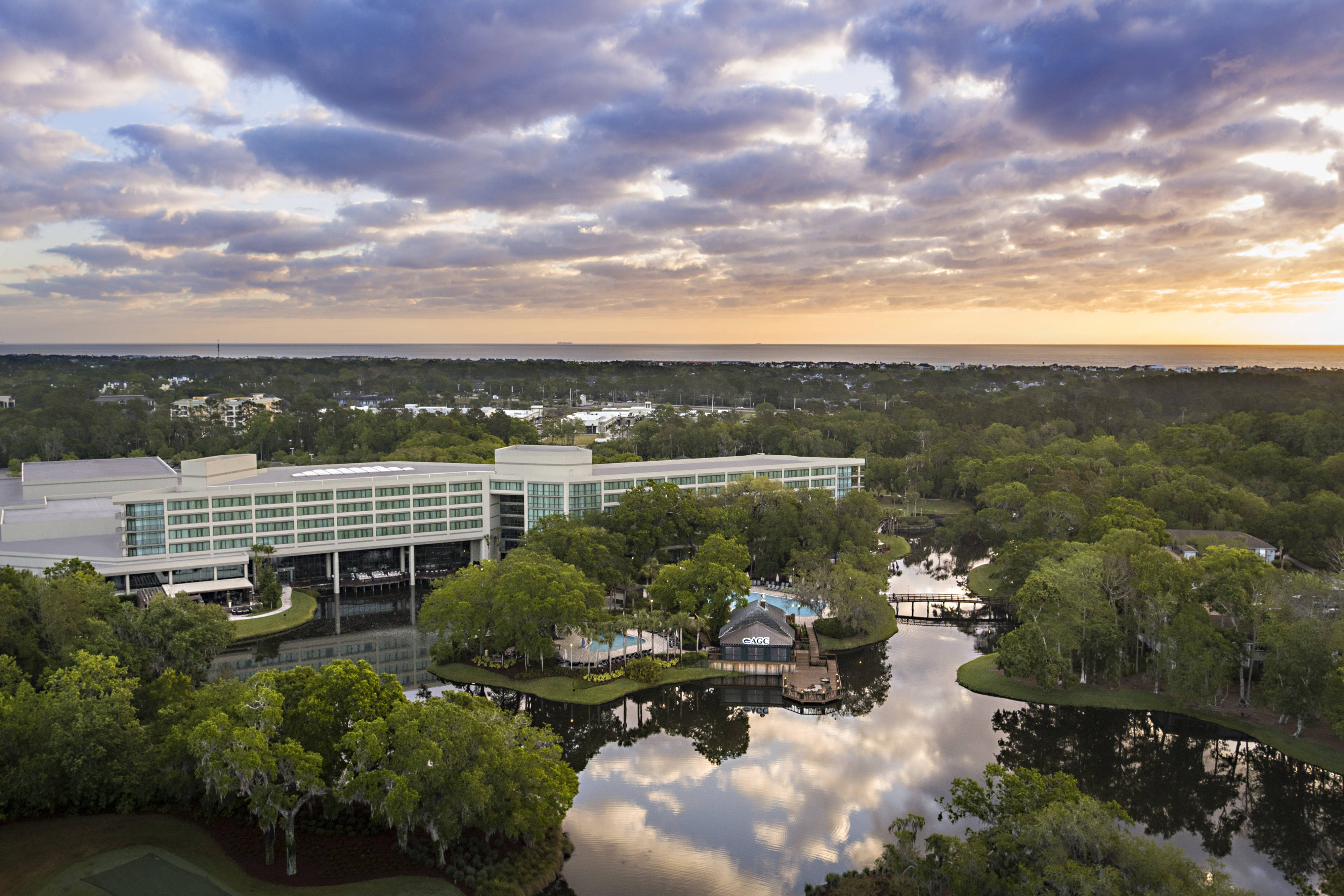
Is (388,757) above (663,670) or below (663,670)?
above

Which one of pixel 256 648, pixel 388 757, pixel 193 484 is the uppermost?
pixel 193 484

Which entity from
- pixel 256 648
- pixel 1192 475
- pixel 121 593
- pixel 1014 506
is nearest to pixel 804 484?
pixel 1014 506

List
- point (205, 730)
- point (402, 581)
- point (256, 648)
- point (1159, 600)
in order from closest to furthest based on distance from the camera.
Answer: point (205, 730) < point (1159, 600) < point (256, 648) < point (402, 581)

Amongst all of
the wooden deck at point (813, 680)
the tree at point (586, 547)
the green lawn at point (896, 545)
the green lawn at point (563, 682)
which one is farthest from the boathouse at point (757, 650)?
the green lawn at point (896, 545)

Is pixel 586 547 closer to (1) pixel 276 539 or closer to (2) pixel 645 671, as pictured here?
(2) pixel 645 671

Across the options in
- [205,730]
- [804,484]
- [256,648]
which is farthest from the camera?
[804,484]

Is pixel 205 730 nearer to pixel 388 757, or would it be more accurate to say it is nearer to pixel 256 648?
pixel 388 757

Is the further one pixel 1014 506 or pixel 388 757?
pixel 1014 506
